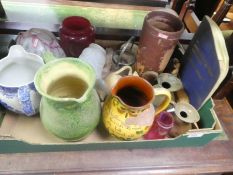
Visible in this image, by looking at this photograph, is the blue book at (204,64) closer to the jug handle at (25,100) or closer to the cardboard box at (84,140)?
the cardboard box at (84,140)

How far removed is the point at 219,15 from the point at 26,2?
1.84 ft

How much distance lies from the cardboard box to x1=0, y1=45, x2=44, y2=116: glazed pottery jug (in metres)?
0.04

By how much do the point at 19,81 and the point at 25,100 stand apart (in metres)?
0.07

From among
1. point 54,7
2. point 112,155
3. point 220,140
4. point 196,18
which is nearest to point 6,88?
point 112,155

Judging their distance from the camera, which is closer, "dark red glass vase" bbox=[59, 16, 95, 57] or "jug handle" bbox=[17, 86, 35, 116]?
"jug handle" bbox=[17, 86, 35, 116]

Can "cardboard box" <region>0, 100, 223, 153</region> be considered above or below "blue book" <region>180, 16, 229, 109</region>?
below

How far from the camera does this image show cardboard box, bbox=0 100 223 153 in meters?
0.51

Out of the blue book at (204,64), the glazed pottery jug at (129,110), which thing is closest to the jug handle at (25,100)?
the glazed pottery jug at (129,110)

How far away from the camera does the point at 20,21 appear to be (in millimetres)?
729

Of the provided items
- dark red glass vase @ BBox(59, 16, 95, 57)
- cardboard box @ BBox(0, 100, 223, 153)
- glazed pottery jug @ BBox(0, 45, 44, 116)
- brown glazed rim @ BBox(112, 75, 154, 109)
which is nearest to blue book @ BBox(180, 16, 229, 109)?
cardboard box @ BBox(0, 100, 223, 153)

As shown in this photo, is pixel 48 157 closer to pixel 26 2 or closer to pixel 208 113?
pixel 208 113

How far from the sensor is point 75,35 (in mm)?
594

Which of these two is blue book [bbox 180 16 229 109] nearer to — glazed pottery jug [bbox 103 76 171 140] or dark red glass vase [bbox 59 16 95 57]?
glazed pottery jug [bbox 103 76 171 140]

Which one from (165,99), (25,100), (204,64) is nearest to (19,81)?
(25,100)
